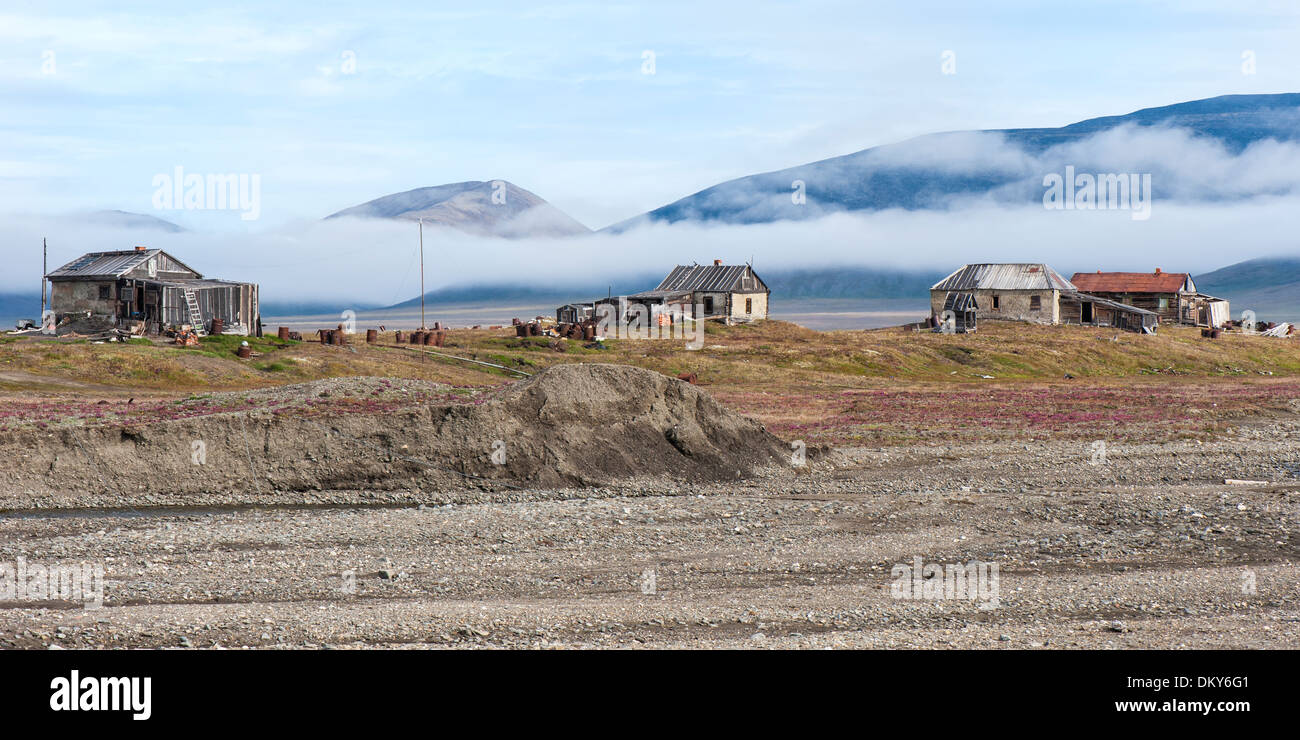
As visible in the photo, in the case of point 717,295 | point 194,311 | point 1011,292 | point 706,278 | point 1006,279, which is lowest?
point 194,311

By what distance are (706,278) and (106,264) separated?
49.3 metres

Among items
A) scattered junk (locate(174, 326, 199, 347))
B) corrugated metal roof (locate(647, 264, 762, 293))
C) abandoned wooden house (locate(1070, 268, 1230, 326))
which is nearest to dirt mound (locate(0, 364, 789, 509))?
scattered junk (locate(174, 326, 199, 347))

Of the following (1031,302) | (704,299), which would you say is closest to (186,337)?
(704,299)

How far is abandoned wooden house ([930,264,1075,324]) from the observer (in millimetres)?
98750

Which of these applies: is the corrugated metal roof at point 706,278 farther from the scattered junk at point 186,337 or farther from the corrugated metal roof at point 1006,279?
the scattered junk at point 186,337

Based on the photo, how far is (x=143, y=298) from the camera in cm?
6775

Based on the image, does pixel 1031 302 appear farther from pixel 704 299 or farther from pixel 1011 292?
pixel 704 299

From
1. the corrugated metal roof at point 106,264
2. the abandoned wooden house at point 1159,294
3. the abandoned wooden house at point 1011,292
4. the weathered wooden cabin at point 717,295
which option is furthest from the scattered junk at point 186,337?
the abandoned wooden house at point 1159,294

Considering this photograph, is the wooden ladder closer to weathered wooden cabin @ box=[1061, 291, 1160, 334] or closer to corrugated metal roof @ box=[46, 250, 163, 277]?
corrugated metal roof @ box=[46, 250, 163, 277]

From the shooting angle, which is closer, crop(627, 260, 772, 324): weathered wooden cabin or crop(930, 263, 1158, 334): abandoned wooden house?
crop(627, 260, 772, 324): weathered wooden cabin

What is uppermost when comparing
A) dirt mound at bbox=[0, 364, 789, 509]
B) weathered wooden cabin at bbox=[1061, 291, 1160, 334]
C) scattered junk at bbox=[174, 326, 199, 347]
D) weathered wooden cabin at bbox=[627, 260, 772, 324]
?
weathered wooden cabin at bbox=[627, 260, 772, 324]
